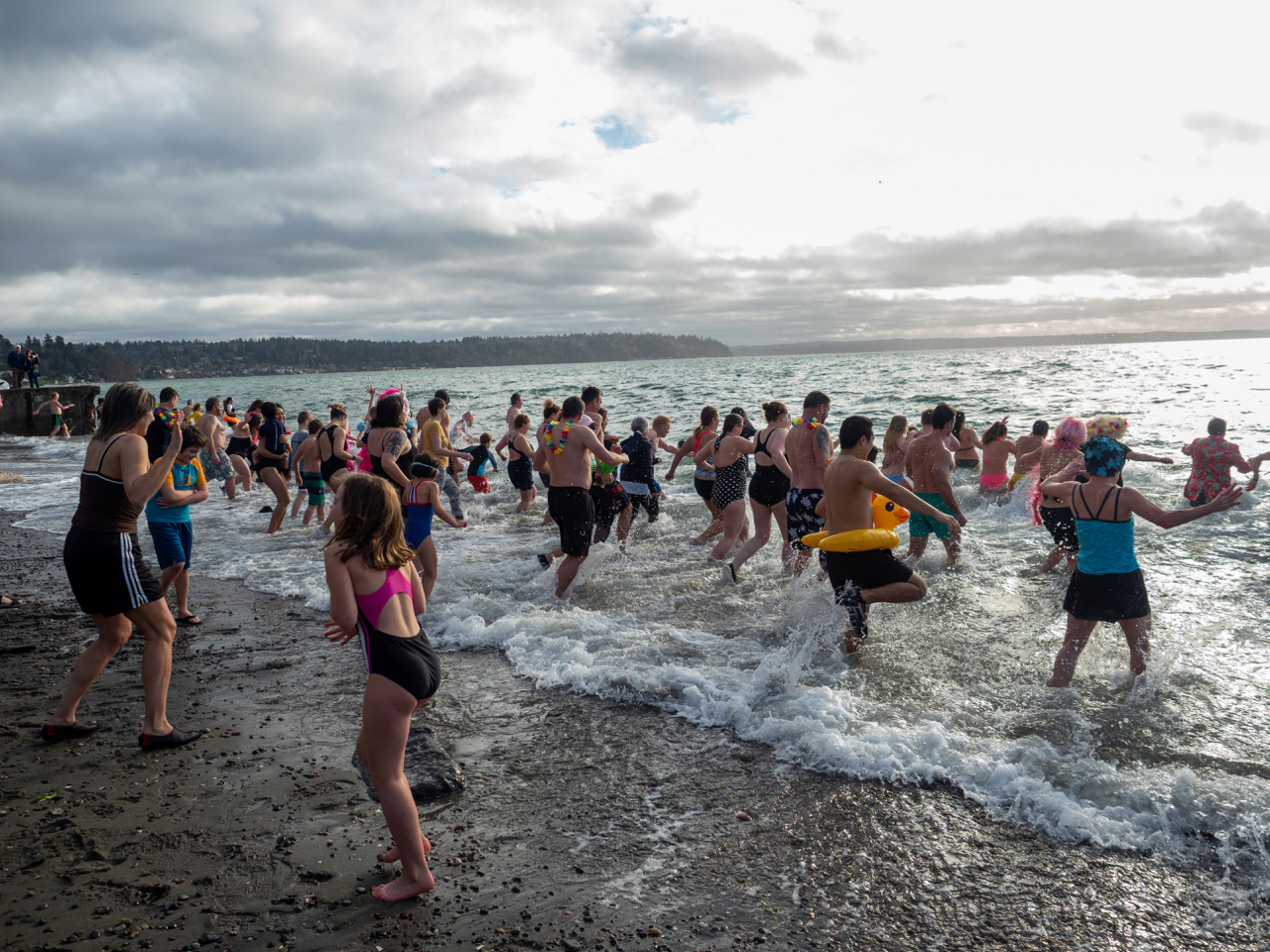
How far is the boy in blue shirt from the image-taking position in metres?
6.02

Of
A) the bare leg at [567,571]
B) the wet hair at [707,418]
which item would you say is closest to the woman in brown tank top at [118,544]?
the bare leg at [567,571]

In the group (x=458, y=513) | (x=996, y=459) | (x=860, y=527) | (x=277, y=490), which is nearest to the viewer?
(x=860, y=527)

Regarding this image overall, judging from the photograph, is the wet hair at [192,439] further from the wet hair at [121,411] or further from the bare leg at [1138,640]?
the bare leg at [1138,640]

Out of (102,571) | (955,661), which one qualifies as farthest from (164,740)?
(955,661)

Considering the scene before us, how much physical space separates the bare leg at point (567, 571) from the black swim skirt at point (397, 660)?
471cm

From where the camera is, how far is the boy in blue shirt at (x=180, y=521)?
19.8ft

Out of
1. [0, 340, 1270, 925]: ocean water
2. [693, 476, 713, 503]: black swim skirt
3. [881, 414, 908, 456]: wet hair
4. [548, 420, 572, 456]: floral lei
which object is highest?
[548, 420, 572, 456]: floral lei

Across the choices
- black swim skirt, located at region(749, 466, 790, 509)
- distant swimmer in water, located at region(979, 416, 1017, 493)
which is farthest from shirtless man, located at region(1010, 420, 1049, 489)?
black swim skirt, located at region(749, 466, 790, 509)

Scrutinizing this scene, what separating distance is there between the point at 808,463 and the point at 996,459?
20.2 ft

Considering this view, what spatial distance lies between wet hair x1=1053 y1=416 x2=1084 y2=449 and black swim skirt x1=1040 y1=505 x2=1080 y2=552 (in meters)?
0.85

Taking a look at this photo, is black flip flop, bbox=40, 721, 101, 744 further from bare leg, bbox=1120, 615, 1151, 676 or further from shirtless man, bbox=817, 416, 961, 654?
bare leg, bbox=1120, 615, 1151, 676

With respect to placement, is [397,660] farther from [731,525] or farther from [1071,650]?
[731,525]

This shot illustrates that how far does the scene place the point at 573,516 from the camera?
7543 millimetres

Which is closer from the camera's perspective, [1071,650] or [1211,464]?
[1071,650]
